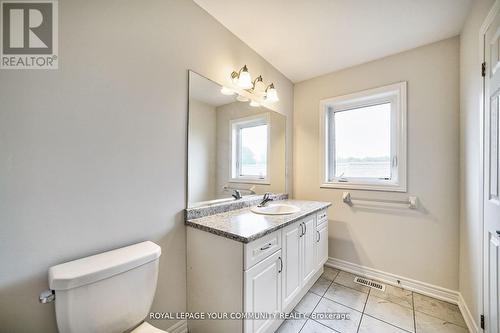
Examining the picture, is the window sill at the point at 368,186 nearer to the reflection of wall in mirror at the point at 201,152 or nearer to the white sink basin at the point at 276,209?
the white sink basin at the point at 276,209

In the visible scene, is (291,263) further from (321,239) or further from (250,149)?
(250,149)

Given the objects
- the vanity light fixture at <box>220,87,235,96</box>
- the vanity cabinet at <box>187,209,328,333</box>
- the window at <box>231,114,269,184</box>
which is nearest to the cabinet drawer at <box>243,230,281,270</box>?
the vanity cabinet at <box>187,209,328,333</box>

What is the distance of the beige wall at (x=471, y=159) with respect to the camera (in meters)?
1.36

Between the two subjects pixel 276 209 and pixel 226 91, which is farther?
pixel 276 209

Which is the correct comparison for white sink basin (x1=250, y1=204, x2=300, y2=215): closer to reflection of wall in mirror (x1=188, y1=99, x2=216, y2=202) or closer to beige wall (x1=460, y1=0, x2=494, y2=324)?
reflection of wall in mirror (x1=188, y1=99, x2=216, y2=202)

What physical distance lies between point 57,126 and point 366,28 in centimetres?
228

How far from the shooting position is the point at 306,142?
2643mm

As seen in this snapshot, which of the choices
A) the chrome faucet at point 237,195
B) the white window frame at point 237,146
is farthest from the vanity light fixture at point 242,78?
the chrome faucet at point 237,195

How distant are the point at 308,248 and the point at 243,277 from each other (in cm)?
90

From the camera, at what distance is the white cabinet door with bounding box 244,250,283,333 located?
1165 mm

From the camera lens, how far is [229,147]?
1.87 meters

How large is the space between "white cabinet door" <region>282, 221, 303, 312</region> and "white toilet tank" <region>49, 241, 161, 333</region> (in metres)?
0.89

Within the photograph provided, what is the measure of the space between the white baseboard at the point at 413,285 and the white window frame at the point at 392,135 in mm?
905

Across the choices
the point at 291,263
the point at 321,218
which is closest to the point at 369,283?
the point at 321,218
